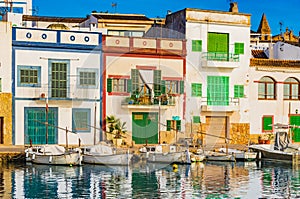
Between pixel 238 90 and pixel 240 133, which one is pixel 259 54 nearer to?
pixel 238 90

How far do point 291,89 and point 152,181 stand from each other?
2166 centimetres

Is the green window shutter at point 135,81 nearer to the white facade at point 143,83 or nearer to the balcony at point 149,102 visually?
the white facade at point 143,83

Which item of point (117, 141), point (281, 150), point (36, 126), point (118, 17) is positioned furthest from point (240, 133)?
point (36, 126)

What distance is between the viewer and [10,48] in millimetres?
39250

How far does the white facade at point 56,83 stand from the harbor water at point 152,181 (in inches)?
215

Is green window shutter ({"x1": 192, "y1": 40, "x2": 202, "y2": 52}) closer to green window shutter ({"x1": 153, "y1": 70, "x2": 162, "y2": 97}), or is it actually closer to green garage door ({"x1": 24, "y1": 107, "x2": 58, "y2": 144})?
green window shutter ({"x1": 153, "y1": 70, "x2": 162, "y2": 97})

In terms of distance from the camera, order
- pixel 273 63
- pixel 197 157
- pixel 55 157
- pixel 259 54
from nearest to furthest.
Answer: pixel 55 157 < pixel 197 157 < pixel 273 63 < pixel 259 54

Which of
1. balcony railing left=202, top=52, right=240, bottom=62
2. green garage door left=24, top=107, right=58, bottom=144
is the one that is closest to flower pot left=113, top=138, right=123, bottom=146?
green garage door left=24, top=107, right=58, bottom=144

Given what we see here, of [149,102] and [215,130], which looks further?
[215,130]

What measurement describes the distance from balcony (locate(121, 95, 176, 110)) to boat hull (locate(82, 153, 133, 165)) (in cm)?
684

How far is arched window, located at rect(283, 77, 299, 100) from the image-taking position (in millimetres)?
47469

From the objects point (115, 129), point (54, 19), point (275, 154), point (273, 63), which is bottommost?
point (275, 154)

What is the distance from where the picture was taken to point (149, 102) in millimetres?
41906

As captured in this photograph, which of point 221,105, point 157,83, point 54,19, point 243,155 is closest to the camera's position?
point 243,155
